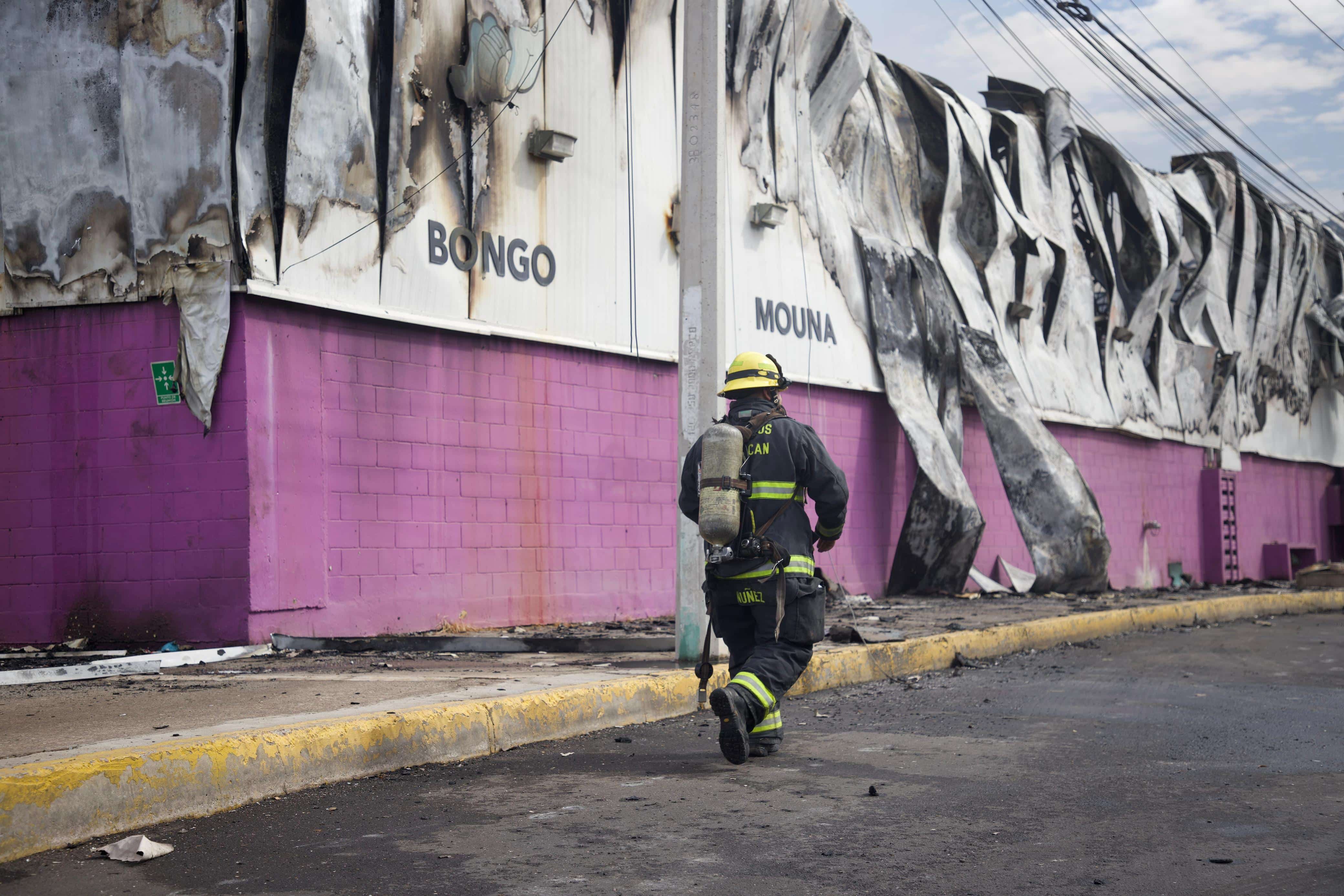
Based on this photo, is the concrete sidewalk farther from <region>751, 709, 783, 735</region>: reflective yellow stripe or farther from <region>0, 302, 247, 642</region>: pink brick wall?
<region>751, 709, 783, 735</region>: reflective yellow stripe

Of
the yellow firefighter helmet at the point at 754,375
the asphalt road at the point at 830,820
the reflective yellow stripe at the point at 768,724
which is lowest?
the asphalt road at the point at 830,820

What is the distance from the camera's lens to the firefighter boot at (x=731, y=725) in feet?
17.8

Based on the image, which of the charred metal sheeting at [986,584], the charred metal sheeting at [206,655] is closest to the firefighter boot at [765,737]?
the charred metal sheeting at [206,655]

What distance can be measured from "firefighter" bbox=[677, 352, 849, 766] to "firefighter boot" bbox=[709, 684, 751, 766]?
0.54 ft

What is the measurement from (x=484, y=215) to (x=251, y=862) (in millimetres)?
7895

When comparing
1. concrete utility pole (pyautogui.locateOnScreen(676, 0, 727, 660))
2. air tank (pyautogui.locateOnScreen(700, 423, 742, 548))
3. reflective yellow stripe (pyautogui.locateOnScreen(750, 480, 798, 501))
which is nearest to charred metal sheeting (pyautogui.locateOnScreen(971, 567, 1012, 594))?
concrete utility pole (pyautogui.locateOnScreen(676, 0, 727, 660))

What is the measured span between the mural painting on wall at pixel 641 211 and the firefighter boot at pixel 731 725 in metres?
5.22

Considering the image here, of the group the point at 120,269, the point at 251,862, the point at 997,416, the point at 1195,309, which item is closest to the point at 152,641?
the point at 120,269

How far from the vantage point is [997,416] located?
17.7m

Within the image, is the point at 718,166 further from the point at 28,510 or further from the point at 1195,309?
the point at 1195,309

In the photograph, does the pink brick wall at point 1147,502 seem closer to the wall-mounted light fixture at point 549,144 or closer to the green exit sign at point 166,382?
the wall-mounted light fixture at point 549,144

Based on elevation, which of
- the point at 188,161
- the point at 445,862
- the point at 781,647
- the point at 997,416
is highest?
the point at 188,161

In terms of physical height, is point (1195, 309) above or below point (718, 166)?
above

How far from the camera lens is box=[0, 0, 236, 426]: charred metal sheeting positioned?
9039 millimetres
